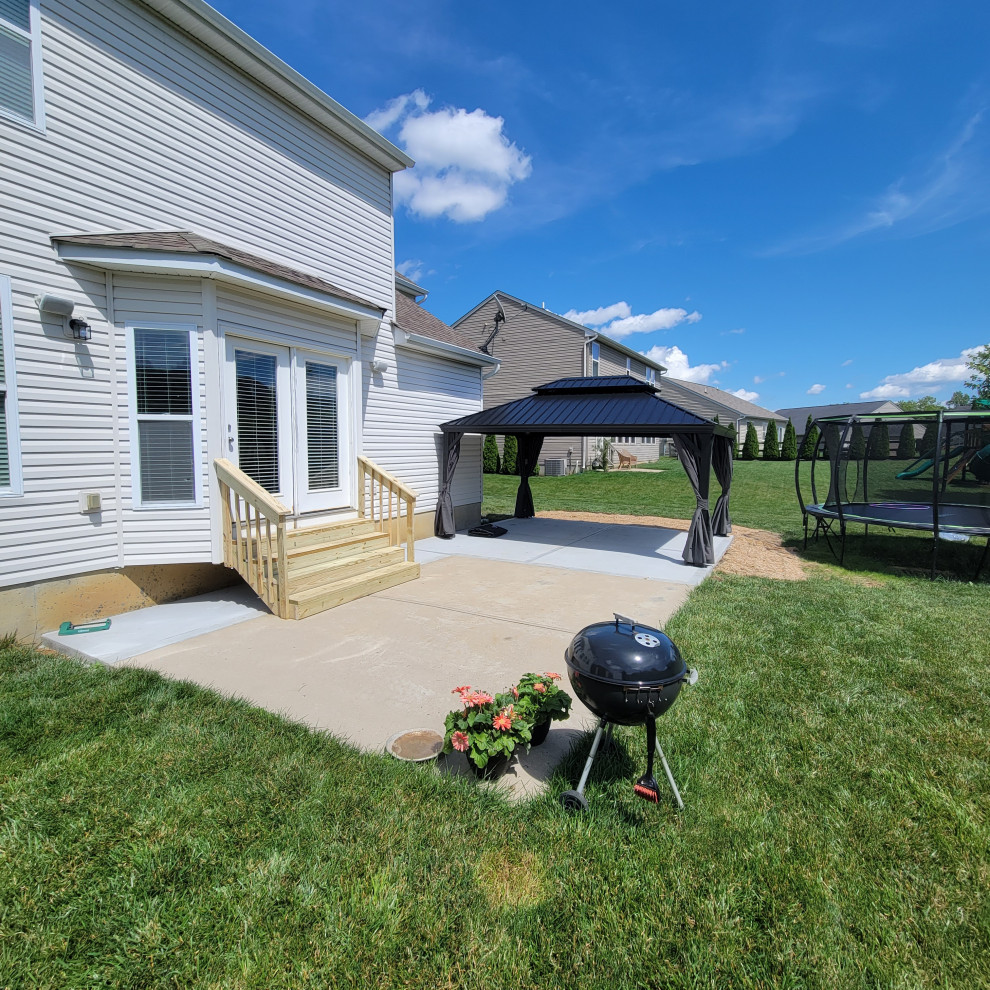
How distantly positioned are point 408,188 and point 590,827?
8.79 metres

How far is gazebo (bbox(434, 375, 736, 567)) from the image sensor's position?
739cm

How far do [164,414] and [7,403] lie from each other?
42.3 inches

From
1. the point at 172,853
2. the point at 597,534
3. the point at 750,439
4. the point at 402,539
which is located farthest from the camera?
the point at 750,439

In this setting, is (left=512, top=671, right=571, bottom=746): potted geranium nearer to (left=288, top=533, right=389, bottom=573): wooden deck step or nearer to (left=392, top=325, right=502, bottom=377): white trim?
(left=288, top=533, right=389, bottom=573): wooden deck step

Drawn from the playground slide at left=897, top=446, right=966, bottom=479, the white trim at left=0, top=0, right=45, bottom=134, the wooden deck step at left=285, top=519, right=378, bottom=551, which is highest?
the white trim at left=0, top=0, right=45, bottom=134

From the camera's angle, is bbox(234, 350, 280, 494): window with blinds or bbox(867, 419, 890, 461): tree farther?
bbox(867, 419, 890, 461): tree

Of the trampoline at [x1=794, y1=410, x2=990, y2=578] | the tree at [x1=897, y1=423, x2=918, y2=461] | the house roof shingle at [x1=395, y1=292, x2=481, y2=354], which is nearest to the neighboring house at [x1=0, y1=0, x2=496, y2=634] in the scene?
the house roof shingle at [x1=395, y1=292, x2=481, y2=354]

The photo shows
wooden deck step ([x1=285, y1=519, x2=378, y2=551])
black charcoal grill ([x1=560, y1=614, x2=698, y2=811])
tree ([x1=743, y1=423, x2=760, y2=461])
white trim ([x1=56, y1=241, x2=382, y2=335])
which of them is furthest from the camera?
tree ([x1=743, y1=423, x2=760, y2=461])

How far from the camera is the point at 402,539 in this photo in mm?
7039

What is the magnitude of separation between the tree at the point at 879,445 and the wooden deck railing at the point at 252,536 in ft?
34.6

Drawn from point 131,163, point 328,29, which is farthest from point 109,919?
point 328,29

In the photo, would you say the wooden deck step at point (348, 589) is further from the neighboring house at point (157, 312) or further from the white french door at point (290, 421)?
the white french door at point (290, 421)

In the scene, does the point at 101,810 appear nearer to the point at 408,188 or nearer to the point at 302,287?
the point at 302,287

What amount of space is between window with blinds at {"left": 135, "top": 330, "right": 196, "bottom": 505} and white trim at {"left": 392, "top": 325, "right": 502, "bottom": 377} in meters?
3.43
